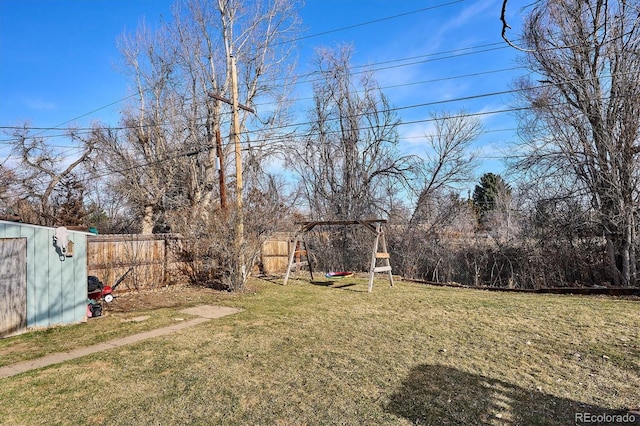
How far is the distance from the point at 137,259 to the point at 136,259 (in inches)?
1.1

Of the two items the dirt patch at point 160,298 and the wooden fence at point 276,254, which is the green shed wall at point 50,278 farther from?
the wooden fence at point 276,254

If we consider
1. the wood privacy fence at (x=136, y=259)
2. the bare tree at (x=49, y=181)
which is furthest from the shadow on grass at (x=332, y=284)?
the bare tree at (x=49, y=181)

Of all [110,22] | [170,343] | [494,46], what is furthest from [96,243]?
[494,46]

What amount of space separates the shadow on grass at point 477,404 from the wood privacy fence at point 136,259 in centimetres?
776

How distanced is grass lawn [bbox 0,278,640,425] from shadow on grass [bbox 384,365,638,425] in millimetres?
16

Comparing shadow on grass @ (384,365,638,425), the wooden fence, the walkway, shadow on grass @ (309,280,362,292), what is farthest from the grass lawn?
the wooden fence

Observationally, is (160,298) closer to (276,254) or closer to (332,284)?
(332,284)

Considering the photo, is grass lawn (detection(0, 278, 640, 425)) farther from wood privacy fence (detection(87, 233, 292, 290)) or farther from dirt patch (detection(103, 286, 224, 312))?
wood privacy fence (detection(87, 233, 292, 290))

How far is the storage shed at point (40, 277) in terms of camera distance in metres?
5.46

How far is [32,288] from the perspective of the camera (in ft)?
18.7

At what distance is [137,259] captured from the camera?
9.45 m

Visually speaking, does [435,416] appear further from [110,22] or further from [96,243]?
[110,22]

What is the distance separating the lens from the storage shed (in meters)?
5.46

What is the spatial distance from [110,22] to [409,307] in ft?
42.6
